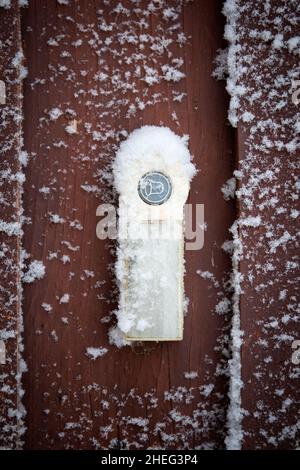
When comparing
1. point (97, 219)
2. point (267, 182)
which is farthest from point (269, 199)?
point (97, 219)

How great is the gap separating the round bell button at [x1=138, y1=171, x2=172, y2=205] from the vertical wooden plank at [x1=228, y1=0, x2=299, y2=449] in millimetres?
188

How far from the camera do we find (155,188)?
830mm

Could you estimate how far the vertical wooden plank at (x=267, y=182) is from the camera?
882 millimetres

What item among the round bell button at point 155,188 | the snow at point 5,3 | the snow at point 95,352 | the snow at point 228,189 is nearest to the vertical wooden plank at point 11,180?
the snow at point 5,3

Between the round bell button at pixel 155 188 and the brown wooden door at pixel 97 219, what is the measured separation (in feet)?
0.42

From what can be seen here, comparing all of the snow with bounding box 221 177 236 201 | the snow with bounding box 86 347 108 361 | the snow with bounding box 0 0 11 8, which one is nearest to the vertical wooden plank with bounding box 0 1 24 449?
the snow with bounding box 0 0 11 8

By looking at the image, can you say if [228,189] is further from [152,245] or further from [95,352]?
[95,352]

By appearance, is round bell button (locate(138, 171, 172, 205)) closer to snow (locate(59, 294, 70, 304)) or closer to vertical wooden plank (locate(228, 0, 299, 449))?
vertical wooden plank (locate(228, 0, 299, 449))

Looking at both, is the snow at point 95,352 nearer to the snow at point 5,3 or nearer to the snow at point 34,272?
the snow at point 34,272

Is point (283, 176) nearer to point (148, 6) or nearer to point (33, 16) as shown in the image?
point (148, 6)

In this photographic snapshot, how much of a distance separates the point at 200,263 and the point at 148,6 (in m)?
0.64

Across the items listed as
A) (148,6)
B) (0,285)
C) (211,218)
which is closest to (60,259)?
(0,285)

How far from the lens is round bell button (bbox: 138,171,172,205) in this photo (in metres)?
0.83

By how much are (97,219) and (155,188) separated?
0.63ft
